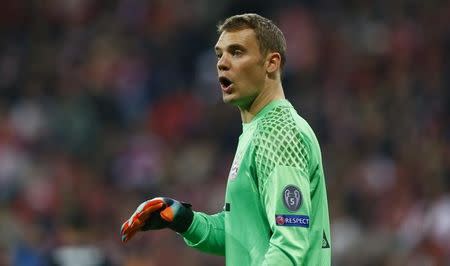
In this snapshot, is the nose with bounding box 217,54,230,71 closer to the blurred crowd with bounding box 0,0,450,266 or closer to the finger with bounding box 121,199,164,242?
the finger with bounding box 121,199,164,242

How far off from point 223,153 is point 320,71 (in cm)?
165

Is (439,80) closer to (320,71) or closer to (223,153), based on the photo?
(320,71)

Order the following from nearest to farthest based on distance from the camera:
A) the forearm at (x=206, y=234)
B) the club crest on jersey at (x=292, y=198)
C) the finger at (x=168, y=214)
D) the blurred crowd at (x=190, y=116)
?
the club crest on jersey at (x=292, y=198)
the finger at (x=168, y=214)
the forearm at (x=206, y=234)
the blurred crowd at (x=190, y=116)

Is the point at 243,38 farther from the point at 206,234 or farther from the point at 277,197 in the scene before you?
the point at 206,234

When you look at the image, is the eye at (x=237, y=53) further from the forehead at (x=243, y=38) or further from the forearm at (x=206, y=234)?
the forearm at (x=206, y=234)

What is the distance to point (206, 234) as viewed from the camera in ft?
13.6

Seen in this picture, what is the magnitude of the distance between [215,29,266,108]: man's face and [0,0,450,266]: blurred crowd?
4691 millimetres

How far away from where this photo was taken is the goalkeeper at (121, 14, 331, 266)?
3.45 metres

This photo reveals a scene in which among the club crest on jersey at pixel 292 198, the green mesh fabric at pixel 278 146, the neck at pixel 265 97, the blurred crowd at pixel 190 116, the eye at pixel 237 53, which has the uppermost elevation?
the eye at pixel 237 53

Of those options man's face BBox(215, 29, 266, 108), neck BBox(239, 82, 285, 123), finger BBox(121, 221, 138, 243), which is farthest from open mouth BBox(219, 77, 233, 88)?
finger BBox(121, 221, 138, 243)

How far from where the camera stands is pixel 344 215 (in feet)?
31.6

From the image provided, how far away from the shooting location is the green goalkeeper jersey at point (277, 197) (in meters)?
3.44

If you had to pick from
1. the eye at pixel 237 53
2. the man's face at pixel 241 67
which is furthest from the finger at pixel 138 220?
the eye at pixel 237 53

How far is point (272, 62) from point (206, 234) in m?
0.78
